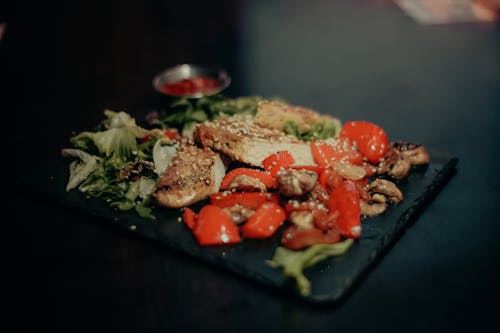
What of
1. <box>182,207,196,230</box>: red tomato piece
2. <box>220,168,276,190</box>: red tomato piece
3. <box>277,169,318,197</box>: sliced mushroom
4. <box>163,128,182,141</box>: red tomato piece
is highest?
<box>277,169,318,197</box>: sliced mushroom

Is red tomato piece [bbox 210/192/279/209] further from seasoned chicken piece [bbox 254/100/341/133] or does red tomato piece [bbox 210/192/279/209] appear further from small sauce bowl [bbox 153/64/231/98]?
small sauce bowl [bbox 153/64/231/98]

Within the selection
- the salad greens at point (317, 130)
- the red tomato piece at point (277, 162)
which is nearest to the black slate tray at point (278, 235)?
the red tomato piece at point (277, 162)

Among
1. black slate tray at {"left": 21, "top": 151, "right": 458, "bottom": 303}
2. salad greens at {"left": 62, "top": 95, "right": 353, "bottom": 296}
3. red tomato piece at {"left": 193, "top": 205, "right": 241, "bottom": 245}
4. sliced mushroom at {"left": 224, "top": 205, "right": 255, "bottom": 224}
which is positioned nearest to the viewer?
black slate tray at {"left": 21, "top": 151, "right": 458, "bottom": 303}

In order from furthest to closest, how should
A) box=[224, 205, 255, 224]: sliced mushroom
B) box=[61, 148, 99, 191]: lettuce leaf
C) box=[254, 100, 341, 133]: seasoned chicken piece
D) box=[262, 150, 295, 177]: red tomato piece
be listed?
box=[254, 100, 341, 133]: seasoned chicken piece
box=[61, 148, 99, 191]: lettuce leaf
box=[262, 150, 295, 177]: red tomato piece
box=[224, 205, 255, 224]: sliced mushroom

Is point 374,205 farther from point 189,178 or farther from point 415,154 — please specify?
point 189,178

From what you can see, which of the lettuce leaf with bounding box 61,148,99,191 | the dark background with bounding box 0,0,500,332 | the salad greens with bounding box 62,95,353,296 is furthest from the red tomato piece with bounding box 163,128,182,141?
the dark background with bounding box 0,0,500,332

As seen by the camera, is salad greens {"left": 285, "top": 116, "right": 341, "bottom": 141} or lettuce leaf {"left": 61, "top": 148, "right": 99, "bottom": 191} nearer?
lettuce leaf {"left": 61, "top": 148, "right": 99, "bottom": 191}

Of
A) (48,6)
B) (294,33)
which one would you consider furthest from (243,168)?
(48,6)
